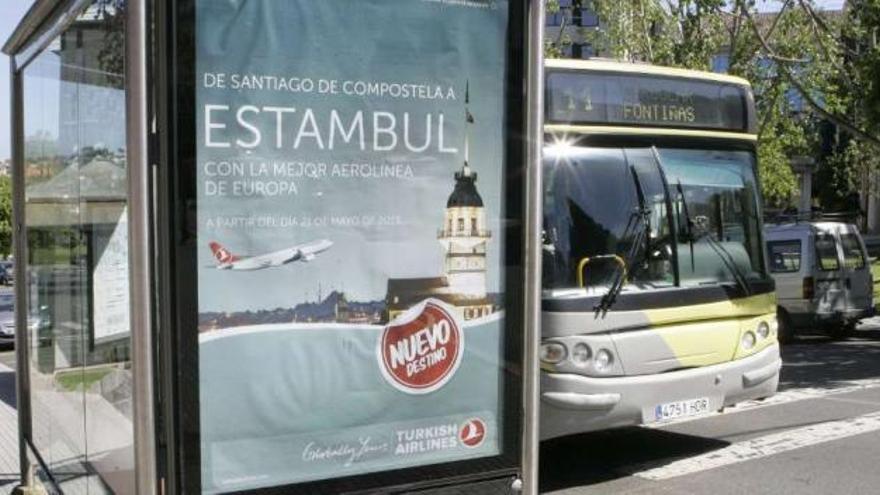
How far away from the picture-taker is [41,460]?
202 inches

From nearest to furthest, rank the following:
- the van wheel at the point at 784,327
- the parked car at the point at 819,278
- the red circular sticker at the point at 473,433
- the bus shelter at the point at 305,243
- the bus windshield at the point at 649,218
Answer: the bus shelter at the point at 305,243, the red circular sticker at the point at 473,433, the bus windshield at the point at 649,218, the parked car at the point at 819,278, the van wheel at the point at 784,327

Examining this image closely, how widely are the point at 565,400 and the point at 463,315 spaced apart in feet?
9.02

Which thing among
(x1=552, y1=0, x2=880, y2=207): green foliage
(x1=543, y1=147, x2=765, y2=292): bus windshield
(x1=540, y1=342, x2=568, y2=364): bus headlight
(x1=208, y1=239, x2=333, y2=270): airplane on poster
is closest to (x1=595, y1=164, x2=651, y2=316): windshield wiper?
(x1=543, y1=147, x2=765, y2=292): bus windshield

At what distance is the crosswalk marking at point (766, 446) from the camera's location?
705cm

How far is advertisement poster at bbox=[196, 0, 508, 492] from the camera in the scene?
10.7 feet

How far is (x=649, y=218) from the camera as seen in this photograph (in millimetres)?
6832

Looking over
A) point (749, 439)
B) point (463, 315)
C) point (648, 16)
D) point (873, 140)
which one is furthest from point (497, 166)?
point (648, 16)

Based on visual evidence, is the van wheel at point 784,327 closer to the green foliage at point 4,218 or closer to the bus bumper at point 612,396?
the bus bumper at point 612,396

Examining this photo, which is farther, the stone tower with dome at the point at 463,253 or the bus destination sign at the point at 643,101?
the bus destination sign at the point at 643,101

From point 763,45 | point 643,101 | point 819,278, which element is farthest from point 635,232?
point 763,45

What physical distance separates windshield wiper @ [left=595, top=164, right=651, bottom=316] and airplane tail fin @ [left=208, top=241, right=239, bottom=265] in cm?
372

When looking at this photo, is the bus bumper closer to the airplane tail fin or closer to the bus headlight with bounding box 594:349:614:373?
the bus headlight with bounding box 594:349:614:373

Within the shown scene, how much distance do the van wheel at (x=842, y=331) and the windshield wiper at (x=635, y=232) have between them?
11618mm

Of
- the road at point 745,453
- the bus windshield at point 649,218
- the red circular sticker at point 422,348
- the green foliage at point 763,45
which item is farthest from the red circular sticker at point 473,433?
the green foliage at point 763,45
